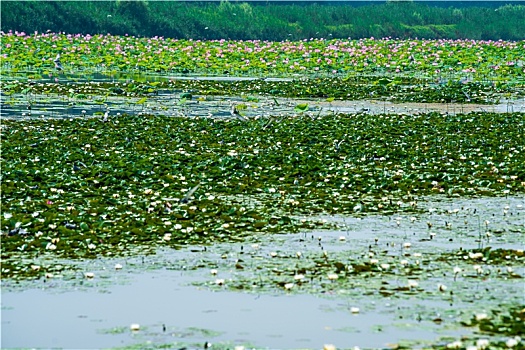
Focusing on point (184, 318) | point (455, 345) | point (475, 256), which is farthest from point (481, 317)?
point (184, 318)

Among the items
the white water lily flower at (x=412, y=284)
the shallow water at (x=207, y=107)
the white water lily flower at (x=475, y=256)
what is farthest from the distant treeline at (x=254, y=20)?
the white water lily flower at (x=412, y=284)

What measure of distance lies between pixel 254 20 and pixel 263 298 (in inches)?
1616

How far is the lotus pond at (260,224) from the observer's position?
23.5 feet

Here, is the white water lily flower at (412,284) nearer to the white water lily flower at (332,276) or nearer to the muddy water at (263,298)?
the muddy water at (263,298)

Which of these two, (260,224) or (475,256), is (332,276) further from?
(260,224)

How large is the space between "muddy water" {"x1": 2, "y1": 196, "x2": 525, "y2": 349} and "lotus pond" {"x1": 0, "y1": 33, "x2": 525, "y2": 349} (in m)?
0.02

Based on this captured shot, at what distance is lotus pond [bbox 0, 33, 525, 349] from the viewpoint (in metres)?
7.17

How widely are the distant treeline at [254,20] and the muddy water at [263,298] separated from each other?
33.7 meters

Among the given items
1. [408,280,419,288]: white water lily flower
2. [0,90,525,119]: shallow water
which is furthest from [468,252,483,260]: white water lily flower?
[0,90,525,119]: shallow water

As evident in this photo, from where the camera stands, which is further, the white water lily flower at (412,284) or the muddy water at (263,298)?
the white water lily flower at (412,284)

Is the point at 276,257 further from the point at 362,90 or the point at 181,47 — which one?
the point at 181,47

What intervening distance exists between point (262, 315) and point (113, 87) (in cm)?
1926

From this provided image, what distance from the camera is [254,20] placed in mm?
47906

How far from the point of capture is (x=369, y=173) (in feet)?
43.5
